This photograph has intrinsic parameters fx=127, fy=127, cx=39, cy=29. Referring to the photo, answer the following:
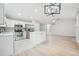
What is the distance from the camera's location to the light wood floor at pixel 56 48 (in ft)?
8.46

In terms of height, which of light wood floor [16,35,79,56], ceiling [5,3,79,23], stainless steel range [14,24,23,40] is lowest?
light wood floor [16,35,79,56]

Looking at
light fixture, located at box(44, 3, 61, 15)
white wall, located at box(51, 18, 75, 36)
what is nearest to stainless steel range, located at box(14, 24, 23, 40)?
light fixture, located at box(44, 3, 61, 15)

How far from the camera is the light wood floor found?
2.58 meters

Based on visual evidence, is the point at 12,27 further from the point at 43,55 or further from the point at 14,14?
the point at 43,55

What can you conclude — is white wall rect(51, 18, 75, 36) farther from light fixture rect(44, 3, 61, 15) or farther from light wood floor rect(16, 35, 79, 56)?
light fixture rect(44, 3, 61, 15)

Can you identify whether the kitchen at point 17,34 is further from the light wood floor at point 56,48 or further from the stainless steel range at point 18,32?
the light wood floor at point 56,48

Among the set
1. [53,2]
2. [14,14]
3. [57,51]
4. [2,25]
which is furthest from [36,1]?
[57,51]

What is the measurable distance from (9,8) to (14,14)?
0.16m

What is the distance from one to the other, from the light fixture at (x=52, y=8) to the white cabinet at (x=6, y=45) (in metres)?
0.90

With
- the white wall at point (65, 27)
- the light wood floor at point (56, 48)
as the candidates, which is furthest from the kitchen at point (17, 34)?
the white wall at point (65, 27)

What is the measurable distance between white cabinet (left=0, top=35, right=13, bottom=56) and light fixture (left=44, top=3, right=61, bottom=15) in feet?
2.96

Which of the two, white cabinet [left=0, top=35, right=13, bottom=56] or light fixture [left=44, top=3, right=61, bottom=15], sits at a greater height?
light fixture [left=44, top=3, right=61, bottom=15]

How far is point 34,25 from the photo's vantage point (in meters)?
2.61

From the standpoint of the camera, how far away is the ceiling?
8.40ft
